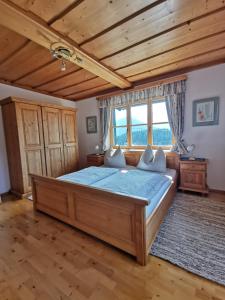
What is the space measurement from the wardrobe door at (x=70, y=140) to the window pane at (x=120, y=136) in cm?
116

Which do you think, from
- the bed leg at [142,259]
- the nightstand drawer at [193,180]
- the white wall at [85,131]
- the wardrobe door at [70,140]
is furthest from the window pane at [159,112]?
the bed leg at [142,259]

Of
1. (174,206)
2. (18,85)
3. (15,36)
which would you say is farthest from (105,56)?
(174,206)

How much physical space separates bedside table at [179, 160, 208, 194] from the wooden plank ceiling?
1.91 metres

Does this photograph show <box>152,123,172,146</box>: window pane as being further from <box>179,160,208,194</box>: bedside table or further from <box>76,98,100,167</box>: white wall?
<box>76,98,100,167</box>: white wall

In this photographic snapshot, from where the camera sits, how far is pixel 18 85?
3.61 metres

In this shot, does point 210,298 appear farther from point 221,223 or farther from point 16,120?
point 16,120

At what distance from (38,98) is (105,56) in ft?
8.02

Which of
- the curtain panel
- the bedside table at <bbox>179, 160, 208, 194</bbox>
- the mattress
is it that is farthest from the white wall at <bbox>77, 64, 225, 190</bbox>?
the mattress

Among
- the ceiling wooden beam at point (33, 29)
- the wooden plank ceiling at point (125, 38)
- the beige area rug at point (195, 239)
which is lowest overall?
the beige area rug at point (195, 239)

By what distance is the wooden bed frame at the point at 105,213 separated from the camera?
59.9 inches

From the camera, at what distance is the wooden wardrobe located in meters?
3.16

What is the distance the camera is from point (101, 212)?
1809mm

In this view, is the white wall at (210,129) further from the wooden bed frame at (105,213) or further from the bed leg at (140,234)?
the bed leg at (140,234)

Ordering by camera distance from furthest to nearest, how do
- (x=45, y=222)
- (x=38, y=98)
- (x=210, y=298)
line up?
(x=38, y=98) < (x=45, y=222) < (x=210, y=298)
